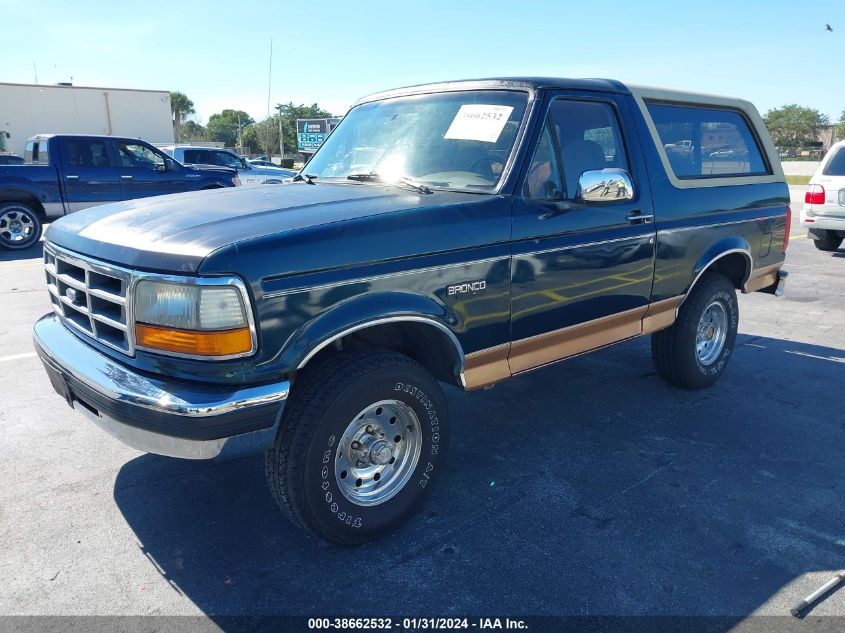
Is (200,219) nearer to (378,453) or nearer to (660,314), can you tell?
(378,453)

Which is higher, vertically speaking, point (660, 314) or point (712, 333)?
point (660, 314)

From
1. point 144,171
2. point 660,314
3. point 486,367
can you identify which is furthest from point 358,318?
point 144,171

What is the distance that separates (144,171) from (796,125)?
231 feet

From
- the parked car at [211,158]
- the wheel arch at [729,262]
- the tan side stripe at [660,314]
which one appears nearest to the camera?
the tan side stripe at [660,314]

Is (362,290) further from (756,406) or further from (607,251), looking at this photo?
(756,406)

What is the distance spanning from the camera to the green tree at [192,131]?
304ft

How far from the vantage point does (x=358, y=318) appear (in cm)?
265

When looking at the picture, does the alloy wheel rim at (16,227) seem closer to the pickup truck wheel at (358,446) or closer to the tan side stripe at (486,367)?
the pickup truck wheel at (358,446)

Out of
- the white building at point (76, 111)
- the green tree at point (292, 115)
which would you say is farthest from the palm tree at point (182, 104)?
the white building at point (76, 111)

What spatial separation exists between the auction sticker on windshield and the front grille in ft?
6.17

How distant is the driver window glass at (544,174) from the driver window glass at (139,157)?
412 inches

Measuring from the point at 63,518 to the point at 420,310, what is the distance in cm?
204

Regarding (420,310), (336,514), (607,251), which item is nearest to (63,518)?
(336,514)

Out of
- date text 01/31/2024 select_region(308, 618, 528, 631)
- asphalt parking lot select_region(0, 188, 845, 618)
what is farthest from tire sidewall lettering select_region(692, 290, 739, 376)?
date text 01/31/2024 select_region(308, 618, 528, 631)
